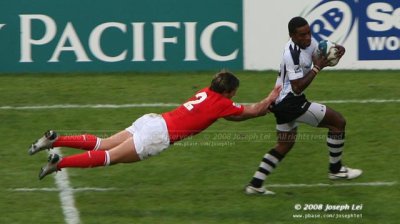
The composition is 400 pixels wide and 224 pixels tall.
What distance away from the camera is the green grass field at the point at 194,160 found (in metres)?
10.5

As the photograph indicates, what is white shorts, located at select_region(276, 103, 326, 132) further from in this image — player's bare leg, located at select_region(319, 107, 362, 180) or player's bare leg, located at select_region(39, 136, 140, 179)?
player's bare leg, located at select_region(39, 136, 140, 179)

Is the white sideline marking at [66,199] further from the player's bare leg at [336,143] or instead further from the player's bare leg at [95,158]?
the player's bare leg at [336,143]

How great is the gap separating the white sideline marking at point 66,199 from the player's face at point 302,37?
308 centimetres

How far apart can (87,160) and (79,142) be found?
71 centimetres

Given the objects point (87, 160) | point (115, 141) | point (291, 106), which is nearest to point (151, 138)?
point (115, 141)

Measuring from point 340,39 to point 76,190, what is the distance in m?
Answer: 7.54

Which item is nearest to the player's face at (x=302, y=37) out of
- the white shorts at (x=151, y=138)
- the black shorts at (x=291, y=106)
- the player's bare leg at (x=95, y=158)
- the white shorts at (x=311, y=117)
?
the black shorts at (x=291, y=106)

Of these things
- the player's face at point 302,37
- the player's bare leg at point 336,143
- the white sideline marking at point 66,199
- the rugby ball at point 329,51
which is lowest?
the white sideline marking at point 66,199

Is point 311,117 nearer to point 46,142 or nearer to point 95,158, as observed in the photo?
point 95,158

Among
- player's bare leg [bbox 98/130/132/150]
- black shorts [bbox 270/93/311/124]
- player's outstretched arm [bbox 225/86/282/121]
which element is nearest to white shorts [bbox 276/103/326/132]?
black shorts [bbox 270/93/311/124]

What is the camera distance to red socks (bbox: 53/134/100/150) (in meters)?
10.9

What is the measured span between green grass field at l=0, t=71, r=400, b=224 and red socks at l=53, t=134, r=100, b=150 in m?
0.57

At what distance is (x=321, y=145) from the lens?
43.3 ft

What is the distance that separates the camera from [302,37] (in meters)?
10.7
